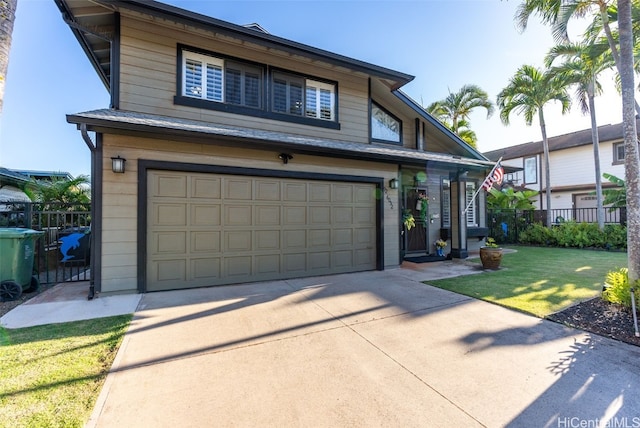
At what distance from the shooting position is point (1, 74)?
2801 mm

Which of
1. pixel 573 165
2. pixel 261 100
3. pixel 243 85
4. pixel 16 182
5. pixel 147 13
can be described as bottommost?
pixel 16 182

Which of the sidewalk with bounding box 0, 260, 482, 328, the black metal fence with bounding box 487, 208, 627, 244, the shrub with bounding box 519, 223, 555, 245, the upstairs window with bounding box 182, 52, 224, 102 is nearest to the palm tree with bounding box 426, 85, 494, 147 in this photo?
the black metal fence with bounding box 487, 208, 627, 244

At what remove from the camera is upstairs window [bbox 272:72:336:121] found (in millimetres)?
7496

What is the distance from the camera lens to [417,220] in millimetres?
9844

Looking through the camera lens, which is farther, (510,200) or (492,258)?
(510,200)

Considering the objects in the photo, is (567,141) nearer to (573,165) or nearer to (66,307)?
(573,165)

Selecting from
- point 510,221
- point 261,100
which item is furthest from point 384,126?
point 510,221

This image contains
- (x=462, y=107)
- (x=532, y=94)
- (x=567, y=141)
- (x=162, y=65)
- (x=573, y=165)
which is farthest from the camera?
(x=567, y=141)

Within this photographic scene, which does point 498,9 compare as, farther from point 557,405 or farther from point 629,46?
point 557,405

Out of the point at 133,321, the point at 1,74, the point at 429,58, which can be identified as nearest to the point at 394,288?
the point at 133,321

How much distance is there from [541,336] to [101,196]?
7.40 metres

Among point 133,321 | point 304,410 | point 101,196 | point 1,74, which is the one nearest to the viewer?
point 304,410

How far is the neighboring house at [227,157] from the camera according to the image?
543 cm

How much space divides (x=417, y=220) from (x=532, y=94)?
30.1 feet
